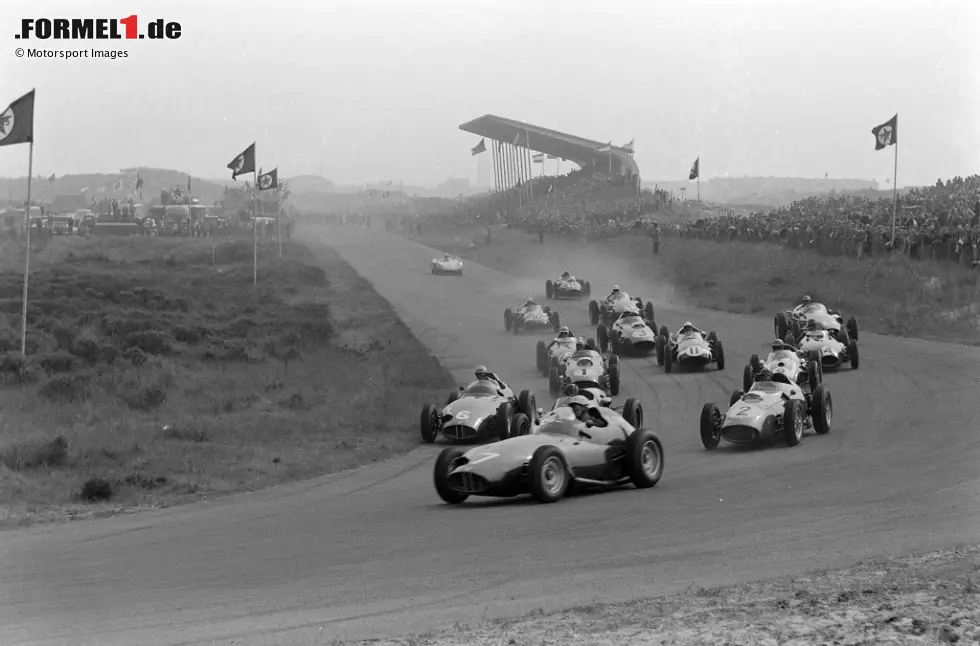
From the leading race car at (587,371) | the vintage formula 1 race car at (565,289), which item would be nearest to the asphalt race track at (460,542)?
the leading race car at (587,371)

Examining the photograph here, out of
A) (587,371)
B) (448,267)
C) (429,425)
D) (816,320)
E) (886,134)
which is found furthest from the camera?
(448,267)

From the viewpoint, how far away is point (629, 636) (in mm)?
8969

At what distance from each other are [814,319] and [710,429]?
1508cm

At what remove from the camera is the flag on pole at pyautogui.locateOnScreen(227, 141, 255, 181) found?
55.3 m

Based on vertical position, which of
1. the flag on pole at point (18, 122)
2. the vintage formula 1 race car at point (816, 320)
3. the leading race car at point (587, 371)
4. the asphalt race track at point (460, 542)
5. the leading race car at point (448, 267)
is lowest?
the asphalt race track at point (460, 542)

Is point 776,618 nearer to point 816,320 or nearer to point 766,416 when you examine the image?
point 766,416

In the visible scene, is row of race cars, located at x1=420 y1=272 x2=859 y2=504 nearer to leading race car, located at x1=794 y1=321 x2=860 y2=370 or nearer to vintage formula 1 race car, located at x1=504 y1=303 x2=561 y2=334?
leading race car, located at x1=794 y1=321 x2=860 y2=370

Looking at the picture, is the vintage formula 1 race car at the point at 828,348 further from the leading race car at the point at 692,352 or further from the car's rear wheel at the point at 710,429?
the car's rear wheel at the point at 710,429

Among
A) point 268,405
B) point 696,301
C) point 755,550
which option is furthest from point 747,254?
point 755,550

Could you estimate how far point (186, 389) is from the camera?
33375 millimetres

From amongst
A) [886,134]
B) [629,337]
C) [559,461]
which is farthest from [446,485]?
[886,134]

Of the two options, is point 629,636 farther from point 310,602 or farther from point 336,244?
point 336,244

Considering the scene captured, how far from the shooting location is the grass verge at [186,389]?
2122cm

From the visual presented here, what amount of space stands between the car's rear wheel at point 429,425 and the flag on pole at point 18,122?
13.2 metres
